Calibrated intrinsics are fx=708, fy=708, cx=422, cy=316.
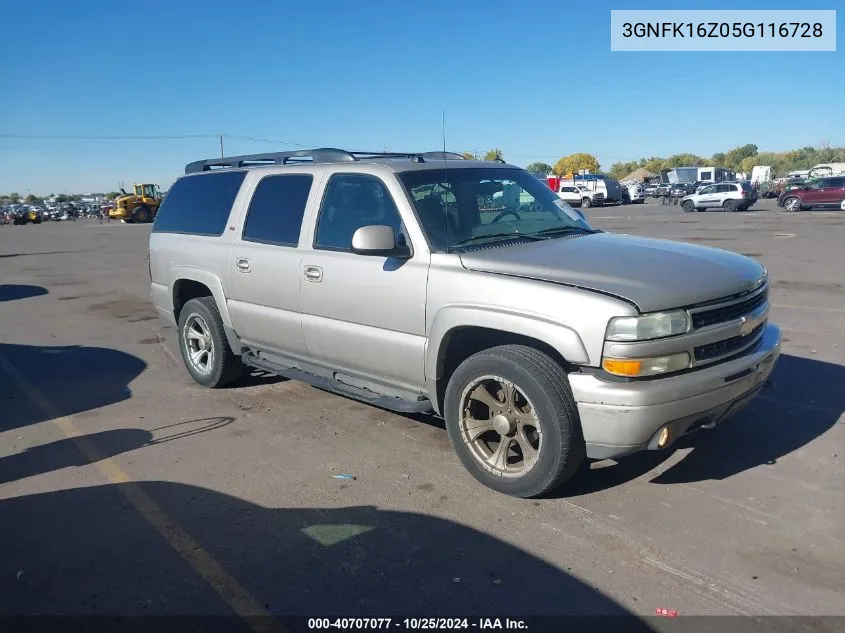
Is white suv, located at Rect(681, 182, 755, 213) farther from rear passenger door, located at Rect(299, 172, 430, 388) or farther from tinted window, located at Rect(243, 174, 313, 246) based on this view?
rear passenger door, located at Rect(299, 172, 430, 388)

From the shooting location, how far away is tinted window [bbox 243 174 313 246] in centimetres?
530

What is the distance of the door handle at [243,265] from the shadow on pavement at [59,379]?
171 centimetres

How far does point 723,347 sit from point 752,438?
1285 mm

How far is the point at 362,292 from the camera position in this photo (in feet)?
15.4

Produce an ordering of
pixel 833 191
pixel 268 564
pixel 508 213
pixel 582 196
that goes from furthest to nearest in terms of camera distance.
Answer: pixel 582 196, pixel 833 191, pixel 508 213, pixel 268 564

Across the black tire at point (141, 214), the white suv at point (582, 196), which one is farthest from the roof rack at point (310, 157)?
the black tire at point (141, 214)

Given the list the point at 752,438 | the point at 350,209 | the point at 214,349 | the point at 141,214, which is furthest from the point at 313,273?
the point at 141,214

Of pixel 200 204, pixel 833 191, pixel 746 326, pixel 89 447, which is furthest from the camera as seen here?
pixel 833 191

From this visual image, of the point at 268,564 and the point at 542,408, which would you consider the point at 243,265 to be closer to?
the point at 268,564

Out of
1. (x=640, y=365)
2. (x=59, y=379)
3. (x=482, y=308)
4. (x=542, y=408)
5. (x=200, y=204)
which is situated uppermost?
(x=200, y=204)

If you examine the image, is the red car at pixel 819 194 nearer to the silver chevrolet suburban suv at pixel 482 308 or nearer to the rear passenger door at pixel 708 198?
the rear passenger door at pixel 708 198

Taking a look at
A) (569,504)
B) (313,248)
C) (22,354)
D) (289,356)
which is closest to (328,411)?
(289,356)

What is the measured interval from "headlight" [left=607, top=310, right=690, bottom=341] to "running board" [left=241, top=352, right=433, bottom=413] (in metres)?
1.46

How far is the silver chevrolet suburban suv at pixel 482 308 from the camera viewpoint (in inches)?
143
